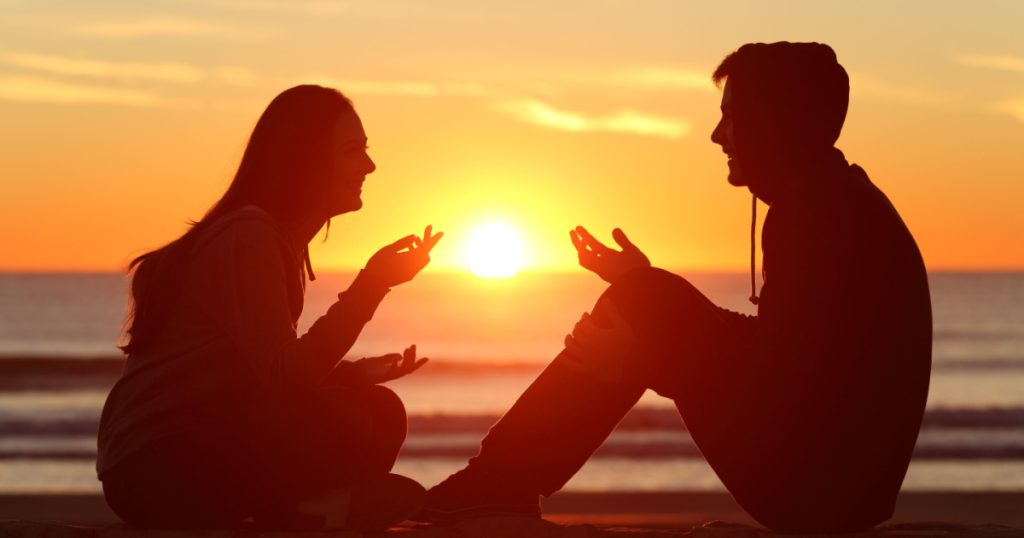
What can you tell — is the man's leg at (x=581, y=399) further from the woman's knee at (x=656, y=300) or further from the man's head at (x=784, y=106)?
the man's head at (x=784, y=106)

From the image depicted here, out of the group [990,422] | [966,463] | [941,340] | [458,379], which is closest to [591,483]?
[966,463]

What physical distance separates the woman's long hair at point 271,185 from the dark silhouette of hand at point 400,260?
0.33m

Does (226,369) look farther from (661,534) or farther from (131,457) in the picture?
(661,534)

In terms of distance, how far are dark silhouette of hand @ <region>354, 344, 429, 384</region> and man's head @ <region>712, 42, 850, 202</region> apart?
Answer: 4.28ft

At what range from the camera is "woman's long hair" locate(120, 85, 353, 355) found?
4227mm

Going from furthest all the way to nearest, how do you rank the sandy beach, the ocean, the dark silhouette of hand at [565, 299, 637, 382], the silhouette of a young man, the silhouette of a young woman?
the ocean, the sandy beach, the dark silhouette of hand at [565, 299, 637, 382], the silhouette of a young woman, the silhouette of a young man

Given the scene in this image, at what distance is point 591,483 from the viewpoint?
1336 cm

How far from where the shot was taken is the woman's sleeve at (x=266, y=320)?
4.10 meters

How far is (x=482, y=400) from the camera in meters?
22.4

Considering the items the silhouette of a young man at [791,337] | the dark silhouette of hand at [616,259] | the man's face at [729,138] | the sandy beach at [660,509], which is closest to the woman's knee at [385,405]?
the silhouette of a young man at [791,337]

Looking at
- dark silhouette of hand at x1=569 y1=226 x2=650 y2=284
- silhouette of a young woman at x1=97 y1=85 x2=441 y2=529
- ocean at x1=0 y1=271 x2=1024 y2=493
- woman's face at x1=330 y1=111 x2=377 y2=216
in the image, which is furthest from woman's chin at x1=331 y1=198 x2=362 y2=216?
ocean at x1=0 y1=271 x2=1024 y2=493

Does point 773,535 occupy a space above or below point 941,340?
below

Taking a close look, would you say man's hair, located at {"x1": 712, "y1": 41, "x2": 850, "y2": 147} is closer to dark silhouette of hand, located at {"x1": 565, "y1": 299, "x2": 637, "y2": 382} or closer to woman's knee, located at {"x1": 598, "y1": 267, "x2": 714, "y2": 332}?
woman's knee, located at {"x1": 598, "y1": 267, "x2": 714, "y2": 332}

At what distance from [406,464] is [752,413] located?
10.6 meters
